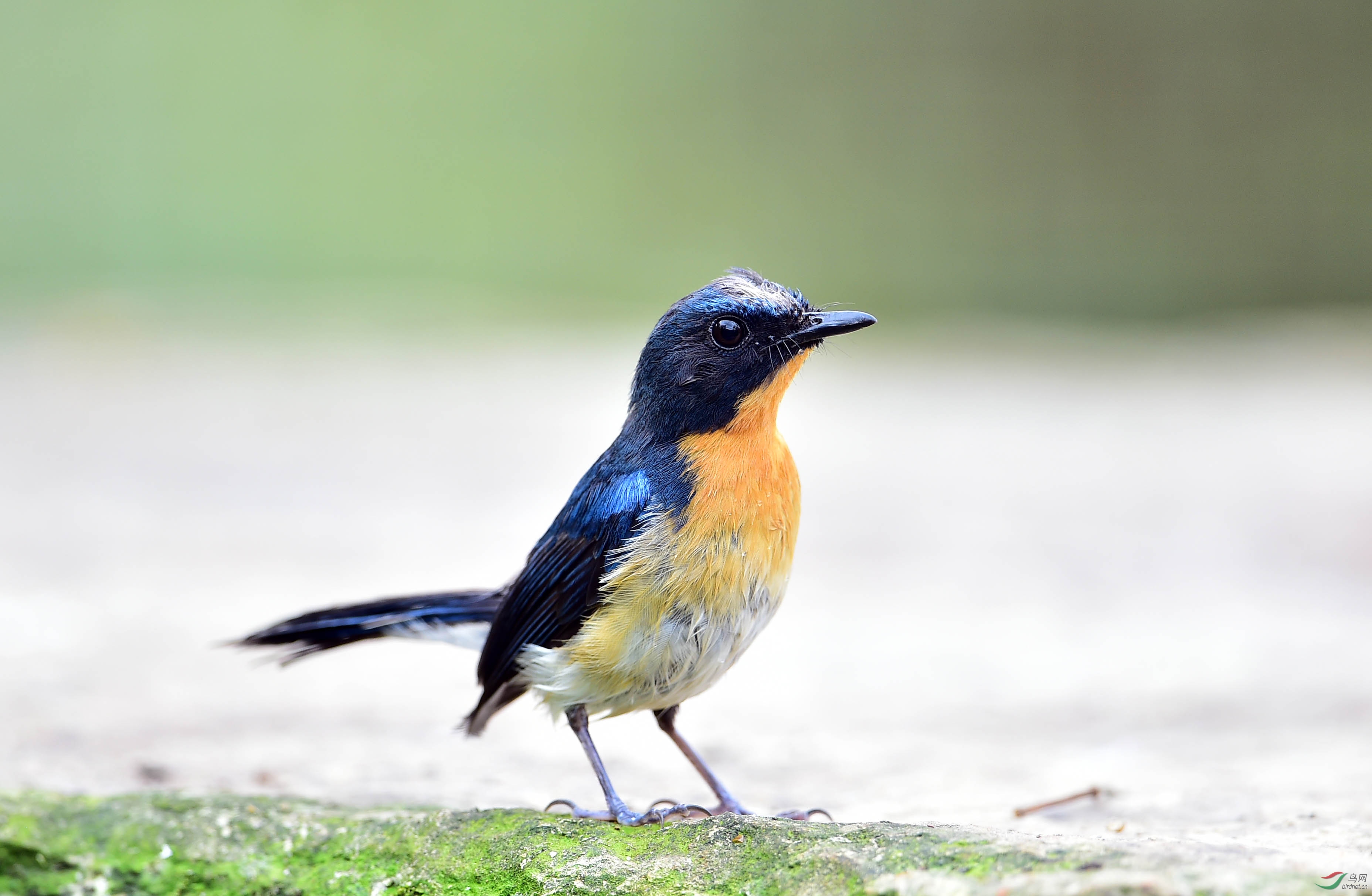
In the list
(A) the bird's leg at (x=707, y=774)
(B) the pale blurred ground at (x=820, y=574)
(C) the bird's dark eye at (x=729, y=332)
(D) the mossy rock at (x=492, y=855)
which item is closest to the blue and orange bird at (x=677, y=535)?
(C) the bird's dark eye at (x=729, y=332)

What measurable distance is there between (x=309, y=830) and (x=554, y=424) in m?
7.96

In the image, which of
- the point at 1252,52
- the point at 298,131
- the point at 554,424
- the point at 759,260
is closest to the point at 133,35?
the point at 298,131

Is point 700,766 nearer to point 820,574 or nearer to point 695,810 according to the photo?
point 695,810

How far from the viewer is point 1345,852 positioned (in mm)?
2654

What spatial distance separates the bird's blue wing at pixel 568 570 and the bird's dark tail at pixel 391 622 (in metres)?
0.24

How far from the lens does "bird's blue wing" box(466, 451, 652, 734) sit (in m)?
3.48

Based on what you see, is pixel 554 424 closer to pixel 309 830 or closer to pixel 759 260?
pixel 759 260

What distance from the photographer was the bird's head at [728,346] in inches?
135

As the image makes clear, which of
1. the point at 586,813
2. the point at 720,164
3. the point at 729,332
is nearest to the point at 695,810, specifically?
the point at 586,813

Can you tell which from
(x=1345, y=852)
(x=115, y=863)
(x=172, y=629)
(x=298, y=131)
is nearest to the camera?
(x=1345, y=852)

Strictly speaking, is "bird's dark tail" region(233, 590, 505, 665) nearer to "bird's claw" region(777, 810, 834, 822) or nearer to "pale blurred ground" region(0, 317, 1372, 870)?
"pale blurred ground" region(0, 317, 1372, 870)

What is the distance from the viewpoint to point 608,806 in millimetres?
3479

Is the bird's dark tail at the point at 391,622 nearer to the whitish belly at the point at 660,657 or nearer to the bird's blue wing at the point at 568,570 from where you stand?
the bird's blue wing at the point at 568,570

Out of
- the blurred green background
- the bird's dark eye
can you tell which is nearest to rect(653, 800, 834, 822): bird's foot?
the bird's dark eye
